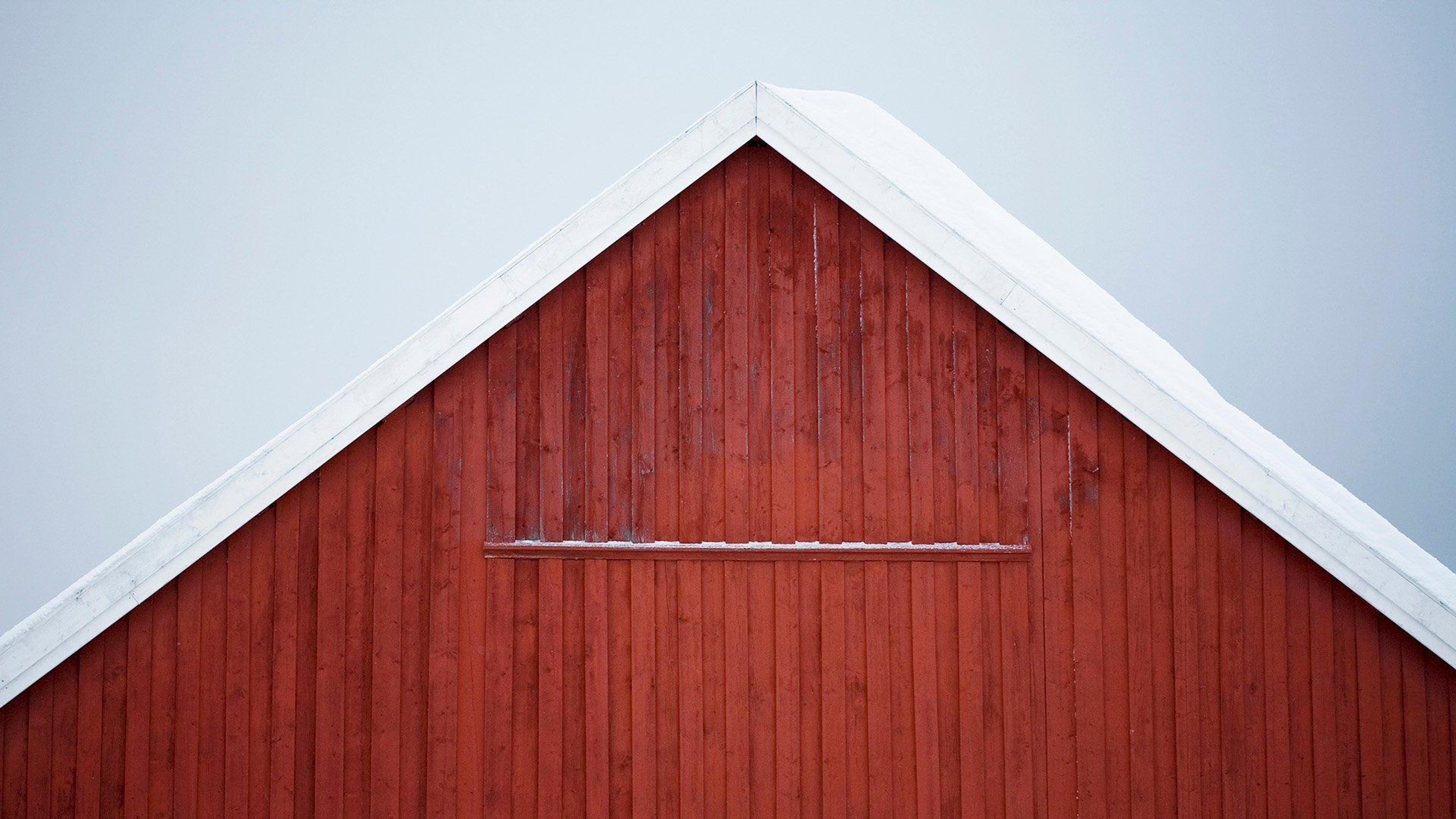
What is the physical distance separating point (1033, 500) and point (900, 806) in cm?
161

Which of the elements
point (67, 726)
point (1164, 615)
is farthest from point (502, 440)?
point (1164, 615)

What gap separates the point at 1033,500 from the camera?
4508 mm

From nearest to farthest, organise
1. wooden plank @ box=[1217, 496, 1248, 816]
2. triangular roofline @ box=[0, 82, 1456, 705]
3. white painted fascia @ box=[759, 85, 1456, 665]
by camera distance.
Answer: white painted fascia @ box=[759, 85, 1456, 665]
triangular roofline @ box=[0, 82, 1456, 705]
wooden plank @ box=[1217, 496, 1248, 816]

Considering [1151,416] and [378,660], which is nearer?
[1151,416]

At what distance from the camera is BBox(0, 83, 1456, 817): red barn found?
172 inches

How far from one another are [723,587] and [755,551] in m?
0.24

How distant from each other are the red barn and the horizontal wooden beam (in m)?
0.02

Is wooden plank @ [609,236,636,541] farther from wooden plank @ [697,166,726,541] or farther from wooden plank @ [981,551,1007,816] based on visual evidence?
wooden plank @ [981,551,1007,816]

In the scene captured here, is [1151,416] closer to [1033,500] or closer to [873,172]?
[1033,500]

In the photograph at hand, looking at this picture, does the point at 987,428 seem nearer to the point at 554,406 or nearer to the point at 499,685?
the point at 554,406

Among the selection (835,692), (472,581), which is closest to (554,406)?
(472,581)

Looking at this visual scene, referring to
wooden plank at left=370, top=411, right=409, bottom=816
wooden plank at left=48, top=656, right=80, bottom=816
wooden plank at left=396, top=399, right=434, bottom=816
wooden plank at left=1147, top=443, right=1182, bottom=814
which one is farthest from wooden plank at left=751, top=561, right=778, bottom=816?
wooden plank at left=48, top=656, right=80, bottom=816

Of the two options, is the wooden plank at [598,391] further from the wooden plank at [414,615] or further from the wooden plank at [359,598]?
the wooden plank at [359,598]

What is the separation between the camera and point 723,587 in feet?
15.0
